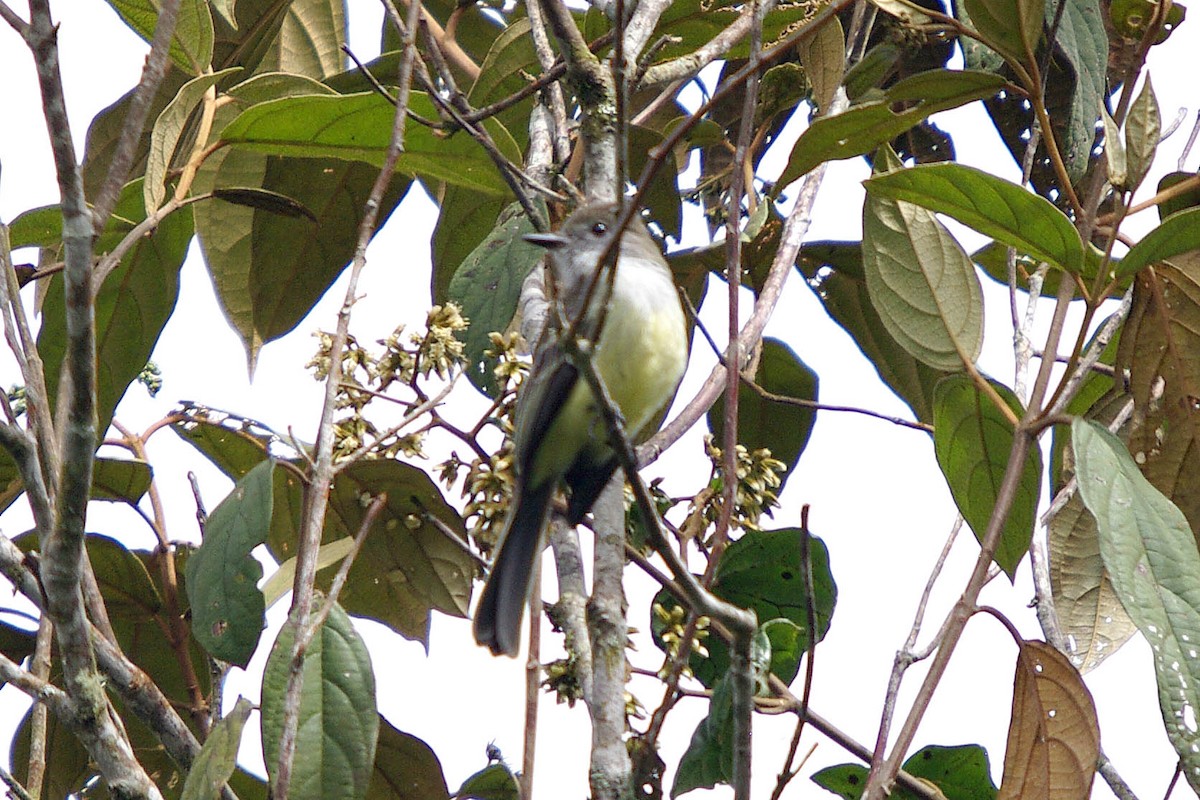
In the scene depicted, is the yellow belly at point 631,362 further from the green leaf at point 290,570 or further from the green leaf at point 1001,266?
the green leaf at point 1001,266

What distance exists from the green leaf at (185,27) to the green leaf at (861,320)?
1.59 meters

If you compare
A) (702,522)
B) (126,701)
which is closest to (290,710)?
(126,701)

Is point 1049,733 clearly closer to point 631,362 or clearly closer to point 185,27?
point 631,362

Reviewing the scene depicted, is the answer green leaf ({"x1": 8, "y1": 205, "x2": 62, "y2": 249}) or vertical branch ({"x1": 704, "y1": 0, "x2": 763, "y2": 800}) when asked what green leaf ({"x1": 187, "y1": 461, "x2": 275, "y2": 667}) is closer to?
vertical branch ({"x1": 704, "y1": 0, "x2": 763, "y2": 800})

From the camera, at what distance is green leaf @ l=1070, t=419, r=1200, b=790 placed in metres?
1.85

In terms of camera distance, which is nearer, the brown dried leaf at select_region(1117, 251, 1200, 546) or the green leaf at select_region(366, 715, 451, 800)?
the brown dried leaf at select_region(1117, 251, 1200, 546)

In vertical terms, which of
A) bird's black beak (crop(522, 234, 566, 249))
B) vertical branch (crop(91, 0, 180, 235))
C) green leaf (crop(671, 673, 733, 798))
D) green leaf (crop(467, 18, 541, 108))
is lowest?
green leaf (crop(671, 673, 733, 798))

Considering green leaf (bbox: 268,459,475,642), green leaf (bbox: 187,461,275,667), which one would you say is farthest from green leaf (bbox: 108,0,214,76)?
green leaf (bbox: 187,461,275,667)

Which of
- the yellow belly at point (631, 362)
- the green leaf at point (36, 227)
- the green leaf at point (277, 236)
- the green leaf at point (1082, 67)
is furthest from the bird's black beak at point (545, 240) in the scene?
the green leaf at point (1082, 67)

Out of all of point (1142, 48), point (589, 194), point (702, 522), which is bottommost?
point (702, 522)

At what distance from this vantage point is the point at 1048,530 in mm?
2832

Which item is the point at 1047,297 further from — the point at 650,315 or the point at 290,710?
the point at 290,710

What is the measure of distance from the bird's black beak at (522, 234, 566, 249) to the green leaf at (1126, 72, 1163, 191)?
117 cm

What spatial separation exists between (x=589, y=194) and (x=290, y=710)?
3.91 feet
